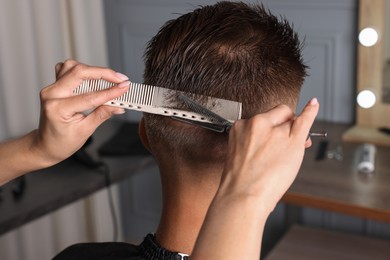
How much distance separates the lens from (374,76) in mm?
2215

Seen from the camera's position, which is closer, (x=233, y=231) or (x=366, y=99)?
(x=233, y=231)

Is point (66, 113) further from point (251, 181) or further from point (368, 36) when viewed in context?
point (368, 36)

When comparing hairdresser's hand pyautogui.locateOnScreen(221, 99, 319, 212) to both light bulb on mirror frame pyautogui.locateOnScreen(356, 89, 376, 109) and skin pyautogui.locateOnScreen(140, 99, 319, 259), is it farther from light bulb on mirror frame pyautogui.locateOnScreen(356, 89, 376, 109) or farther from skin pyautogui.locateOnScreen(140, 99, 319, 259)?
light bulb on mirror frame pyautogui.locateOnScreen(356, 89, 376, 109)

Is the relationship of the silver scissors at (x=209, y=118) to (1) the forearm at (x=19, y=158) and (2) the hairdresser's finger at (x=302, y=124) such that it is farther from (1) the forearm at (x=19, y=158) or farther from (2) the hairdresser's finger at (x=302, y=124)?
(1) the forearm at (x=19, y=158)

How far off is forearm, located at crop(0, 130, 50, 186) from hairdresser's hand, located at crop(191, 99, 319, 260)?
46 cm

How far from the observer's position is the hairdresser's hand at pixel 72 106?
859mm

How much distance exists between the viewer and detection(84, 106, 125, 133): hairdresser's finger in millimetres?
894

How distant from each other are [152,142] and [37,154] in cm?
20

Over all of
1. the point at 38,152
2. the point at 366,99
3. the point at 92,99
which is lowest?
the point at 366,99

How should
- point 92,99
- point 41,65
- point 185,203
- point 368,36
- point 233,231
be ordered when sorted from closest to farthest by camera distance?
point 233,231, point 92,99, point 185,203, point 368,36, point 41,65

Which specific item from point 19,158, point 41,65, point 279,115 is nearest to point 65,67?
point 19,158

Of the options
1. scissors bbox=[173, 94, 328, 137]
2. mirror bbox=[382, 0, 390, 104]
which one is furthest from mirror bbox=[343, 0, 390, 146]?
scissors bbox=[173, 94, 328, 137]

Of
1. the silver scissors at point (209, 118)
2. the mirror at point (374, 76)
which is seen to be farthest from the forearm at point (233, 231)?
the mirror at point (374, 76)

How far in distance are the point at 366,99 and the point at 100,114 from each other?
1558 millimetres
